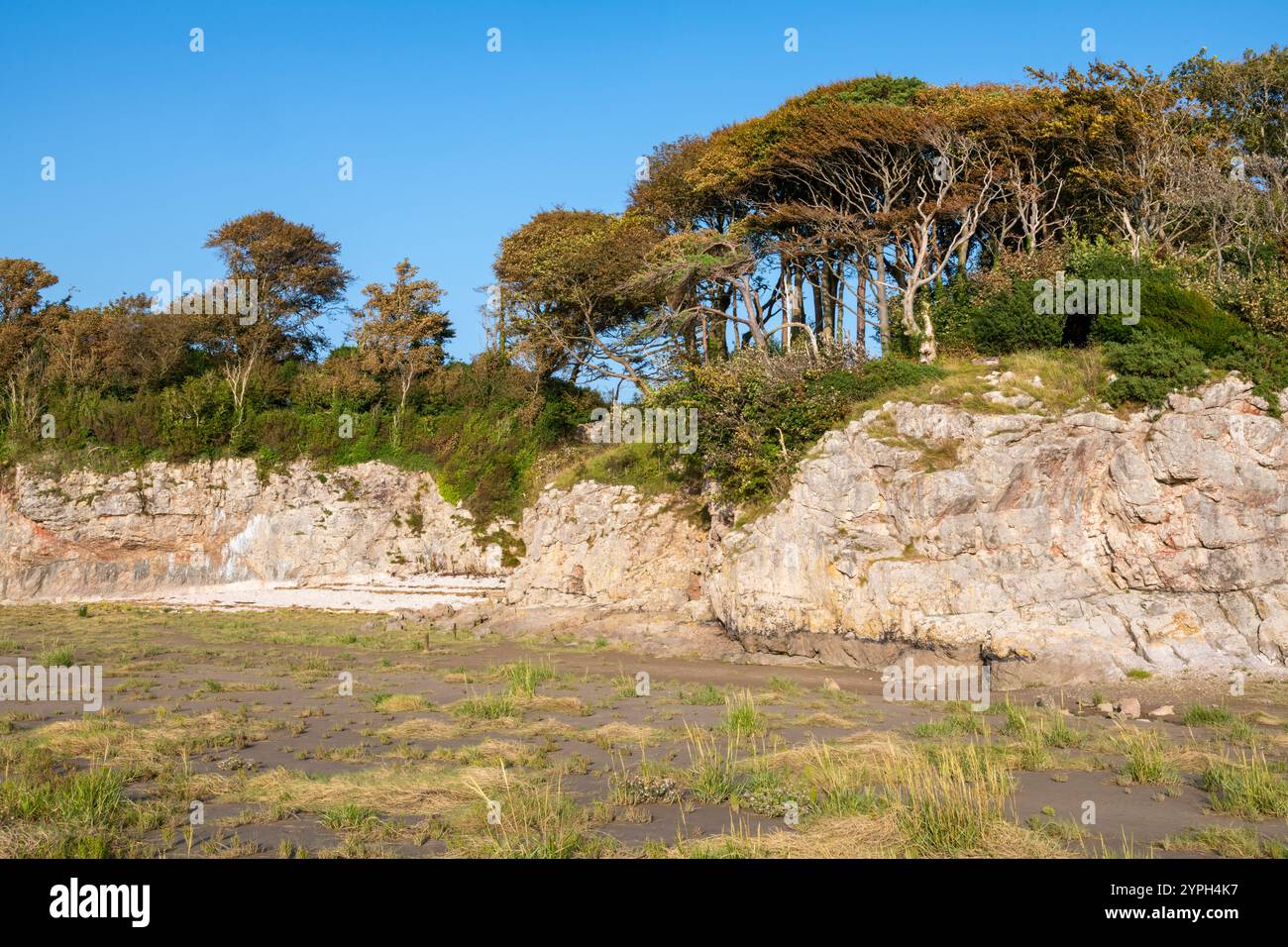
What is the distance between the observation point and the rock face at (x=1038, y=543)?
20078 mm

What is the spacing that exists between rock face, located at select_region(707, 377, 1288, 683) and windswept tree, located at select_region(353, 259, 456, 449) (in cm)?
2452

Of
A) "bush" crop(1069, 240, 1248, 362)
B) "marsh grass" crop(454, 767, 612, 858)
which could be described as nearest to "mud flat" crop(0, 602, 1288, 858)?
"marsh grass" crop(454, 767, 612, 858)

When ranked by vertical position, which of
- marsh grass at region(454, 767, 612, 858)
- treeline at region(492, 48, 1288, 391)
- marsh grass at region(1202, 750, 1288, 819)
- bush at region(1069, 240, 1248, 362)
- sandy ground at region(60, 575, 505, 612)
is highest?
treeline at region(492, 48, 1288, 391)

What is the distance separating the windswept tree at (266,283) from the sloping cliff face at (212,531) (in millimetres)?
5250

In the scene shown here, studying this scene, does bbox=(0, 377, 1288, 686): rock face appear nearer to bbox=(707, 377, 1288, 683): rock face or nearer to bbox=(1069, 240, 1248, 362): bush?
bbox=(707, 377, 1288, 683): rock face

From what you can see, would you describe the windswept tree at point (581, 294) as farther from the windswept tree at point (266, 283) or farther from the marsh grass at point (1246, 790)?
the marsh grass at point (1246, 790)

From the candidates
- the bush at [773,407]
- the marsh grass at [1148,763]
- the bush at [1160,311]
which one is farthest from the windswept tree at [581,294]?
the marsh grass at [1148,763]

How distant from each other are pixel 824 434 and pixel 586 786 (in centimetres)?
1588

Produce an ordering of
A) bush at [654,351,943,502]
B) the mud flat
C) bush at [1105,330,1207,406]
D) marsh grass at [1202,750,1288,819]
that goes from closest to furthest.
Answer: the mud flat
marsh grass at [1202,750,1288,819]
bush at [1105,330,1207,406]
bush at [654,351,943,502]

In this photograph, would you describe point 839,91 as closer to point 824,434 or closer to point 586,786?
point 824,434

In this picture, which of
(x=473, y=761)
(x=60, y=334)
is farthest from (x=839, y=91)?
(x=60, y=334)

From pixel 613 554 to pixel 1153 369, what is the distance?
1670cm

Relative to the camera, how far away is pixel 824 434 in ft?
81.1

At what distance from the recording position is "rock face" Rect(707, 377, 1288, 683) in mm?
20078
